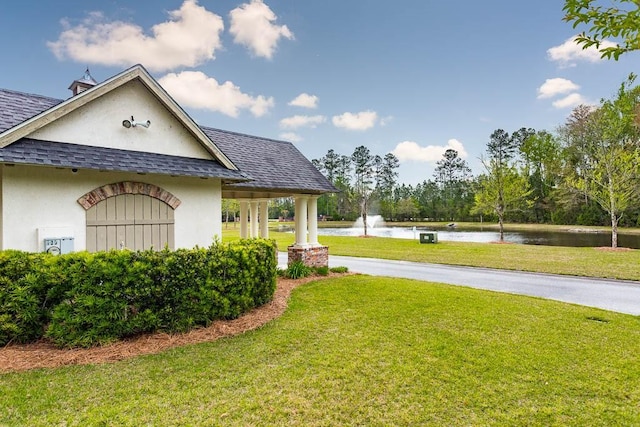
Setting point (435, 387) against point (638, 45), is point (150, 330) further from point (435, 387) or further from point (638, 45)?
point (638, 45)

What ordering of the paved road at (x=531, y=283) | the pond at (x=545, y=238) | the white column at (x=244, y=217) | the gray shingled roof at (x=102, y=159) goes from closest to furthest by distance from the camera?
the gray shingled roof at (x=102, y=159) → the paved road at (x=531, y=283) → the white column at (x=244, y=217) → the pond at (x=545, y=238)

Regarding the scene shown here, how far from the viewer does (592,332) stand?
606 cm

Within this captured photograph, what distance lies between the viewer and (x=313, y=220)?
40.9 ft

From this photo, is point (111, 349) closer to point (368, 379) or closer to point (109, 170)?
point (109, 170)

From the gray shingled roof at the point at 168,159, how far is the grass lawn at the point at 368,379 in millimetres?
3577

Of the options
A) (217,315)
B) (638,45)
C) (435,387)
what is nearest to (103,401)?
(217,315)

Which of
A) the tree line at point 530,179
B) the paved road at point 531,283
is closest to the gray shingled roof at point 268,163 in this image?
the paved road at point 531,283

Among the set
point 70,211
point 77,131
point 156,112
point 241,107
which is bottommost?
point 70,211

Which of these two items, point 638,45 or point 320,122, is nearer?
point 638,45

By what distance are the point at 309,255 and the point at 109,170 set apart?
23.7ft

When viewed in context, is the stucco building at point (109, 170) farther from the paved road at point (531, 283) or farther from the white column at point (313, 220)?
the paved road at point (531, 283)

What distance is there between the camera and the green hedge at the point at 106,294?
4980 mm

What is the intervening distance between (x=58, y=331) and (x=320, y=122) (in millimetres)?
37742

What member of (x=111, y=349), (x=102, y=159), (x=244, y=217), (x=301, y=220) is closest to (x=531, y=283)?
(x=301, y=220)
